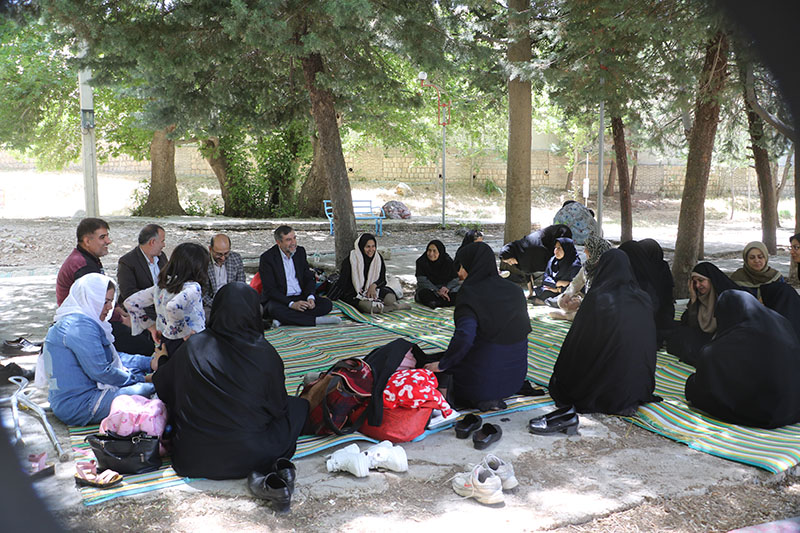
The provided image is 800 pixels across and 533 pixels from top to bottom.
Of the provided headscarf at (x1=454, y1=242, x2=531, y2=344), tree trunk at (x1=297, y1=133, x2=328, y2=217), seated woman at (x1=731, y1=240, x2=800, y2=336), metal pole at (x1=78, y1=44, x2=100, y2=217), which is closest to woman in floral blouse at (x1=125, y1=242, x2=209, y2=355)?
headscarf at (x1=454, y1=242, x2=531, y2=344)

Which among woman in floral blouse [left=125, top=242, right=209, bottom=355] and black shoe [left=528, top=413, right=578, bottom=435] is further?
woman in floral blouse [left=125, top=242, right=209, bottom=355]

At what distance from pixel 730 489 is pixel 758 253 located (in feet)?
9.86

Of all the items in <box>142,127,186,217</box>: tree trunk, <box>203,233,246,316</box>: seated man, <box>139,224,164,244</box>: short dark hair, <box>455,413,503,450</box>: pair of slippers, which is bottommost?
<box>455,413,503,450</box>: pair of slippers

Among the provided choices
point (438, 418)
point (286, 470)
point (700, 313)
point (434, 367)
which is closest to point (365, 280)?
point (434, 367)

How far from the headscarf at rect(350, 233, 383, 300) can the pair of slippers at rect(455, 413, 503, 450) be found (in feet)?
12.6

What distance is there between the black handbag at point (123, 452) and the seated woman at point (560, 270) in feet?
18.4

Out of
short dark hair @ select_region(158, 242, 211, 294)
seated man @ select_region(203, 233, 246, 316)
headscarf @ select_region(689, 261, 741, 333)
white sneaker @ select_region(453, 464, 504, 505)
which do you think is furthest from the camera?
seated man @ select_region(203, 233, 246, 316)

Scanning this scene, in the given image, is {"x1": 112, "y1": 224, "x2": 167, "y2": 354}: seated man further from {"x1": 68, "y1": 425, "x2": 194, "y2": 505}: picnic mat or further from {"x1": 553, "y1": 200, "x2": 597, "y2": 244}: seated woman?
{"x1": 553, "y1": 200, "x2": 597, "y2": 244}: seated woman

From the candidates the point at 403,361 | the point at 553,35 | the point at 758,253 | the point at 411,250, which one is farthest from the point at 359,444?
the point at 411,250

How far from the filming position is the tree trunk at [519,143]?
33.1ft

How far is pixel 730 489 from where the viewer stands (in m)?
3.31

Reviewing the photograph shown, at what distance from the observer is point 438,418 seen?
161 inches

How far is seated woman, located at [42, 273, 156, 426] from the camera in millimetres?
3773

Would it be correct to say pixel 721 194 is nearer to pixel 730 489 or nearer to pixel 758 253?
pixel 758 253
